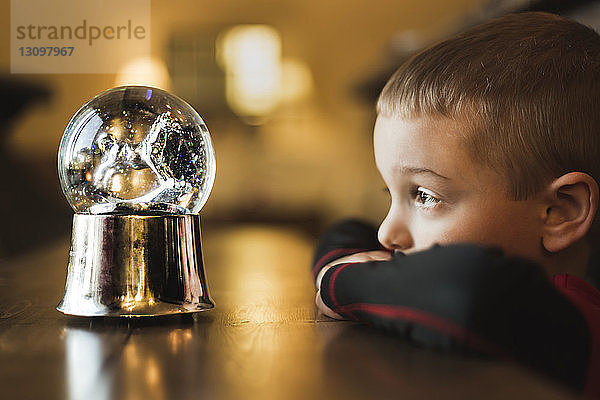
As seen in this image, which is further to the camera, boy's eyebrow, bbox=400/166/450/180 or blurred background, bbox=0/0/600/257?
blurred background, bbox=0/0/600/257

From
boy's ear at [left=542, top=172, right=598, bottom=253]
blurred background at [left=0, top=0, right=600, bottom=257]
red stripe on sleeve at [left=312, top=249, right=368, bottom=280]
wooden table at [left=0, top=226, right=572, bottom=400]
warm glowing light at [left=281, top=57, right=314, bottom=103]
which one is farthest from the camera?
warm glowing light at [left=281, top=57, right=314, bottom=103]

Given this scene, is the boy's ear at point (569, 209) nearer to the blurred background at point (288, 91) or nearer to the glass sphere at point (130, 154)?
the glass sphere at point (130, 154)

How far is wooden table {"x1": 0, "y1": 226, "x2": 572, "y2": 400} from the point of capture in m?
0.30

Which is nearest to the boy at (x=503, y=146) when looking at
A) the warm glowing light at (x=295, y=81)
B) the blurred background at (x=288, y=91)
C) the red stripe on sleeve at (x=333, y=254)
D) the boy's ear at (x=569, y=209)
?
the boy's ear at (x=569, y=209)

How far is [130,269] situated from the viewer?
0.49 metres

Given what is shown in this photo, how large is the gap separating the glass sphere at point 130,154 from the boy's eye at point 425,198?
8.2 inches

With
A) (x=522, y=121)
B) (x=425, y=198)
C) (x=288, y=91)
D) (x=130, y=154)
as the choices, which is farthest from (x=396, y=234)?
(x=288, y=91)

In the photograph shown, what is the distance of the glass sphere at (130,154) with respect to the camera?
524 millimetres

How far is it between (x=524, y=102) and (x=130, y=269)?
1.23ft

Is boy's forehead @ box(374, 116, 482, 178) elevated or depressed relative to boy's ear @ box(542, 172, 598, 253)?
elevated

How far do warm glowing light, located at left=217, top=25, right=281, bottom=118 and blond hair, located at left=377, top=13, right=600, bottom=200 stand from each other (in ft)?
13.3

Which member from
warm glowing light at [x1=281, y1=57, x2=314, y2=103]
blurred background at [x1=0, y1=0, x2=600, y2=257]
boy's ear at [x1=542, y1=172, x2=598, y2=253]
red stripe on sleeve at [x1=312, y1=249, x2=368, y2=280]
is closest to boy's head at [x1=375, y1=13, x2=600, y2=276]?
boy's ear at [x1=542, y1=172, x2=598, y2=253]

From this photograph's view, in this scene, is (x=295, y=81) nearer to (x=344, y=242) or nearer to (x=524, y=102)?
(x=344, y=242)

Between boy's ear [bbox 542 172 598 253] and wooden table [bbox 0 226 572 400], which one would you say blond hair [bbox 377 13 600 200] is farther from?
wooden table [bbox 0 226 572 400]
